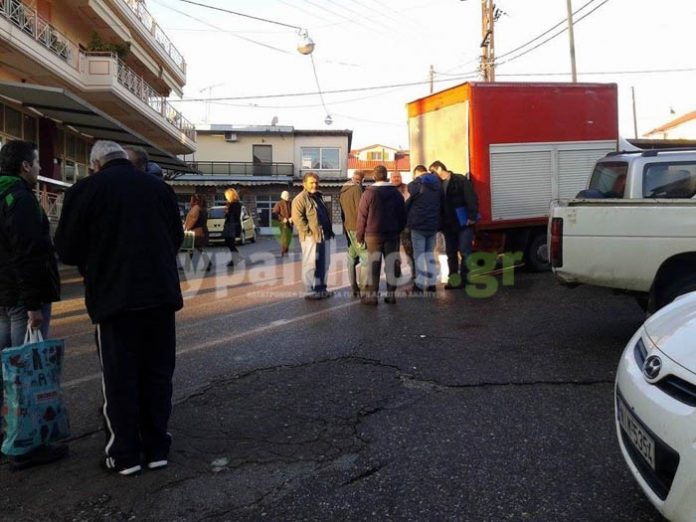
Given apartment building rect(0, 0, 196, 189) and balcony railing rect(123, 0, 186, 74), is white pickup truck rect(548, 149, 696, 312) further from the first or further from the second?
balcony railing rect(123, 0, 186, 74)

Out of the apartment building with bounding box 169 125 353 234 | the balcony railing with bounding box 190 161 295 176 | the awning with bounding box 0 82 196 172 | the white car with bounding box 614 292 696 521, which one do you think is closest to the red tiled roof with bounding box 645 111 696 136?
the apartment building with bounding box 169 125 353 234

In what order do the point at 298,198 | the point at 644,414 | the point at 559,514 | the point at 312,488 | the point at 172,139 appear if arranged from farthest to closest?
the point at 172,139 → the point at 298,198 → the point at 312,488 → the point at 559,514 → the point at 644,414

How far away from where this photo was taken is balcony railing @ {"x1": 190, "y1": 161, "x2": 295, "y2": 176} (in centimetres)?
4056

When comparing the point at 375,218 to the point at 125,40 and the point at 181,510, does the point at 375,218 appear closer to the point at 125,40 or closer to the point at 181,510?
the point at 181,510

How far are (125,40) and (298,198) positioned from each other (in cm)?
1628

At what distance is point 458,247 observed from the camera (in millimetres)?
8945

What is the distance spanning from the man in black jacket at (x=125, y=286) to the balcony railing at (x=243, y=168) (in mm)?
38162

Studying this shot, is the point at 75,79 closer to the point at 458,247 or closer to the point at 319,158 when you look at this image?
the point at 458,247

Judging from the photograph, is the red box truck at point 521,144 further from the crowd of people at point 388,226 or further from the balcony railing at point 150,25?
the balcony railing at point 150,25

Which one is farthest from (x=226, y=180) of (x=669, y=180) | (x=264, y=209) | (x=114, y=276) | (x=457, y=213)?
(x=114, y=276)

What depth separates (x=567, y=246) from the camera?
561 centimetres

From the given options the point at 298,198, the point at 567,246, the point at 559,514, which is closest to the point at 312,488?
the point at 559,514

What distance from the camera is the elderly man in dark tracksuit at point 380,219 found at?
7559 millimetres

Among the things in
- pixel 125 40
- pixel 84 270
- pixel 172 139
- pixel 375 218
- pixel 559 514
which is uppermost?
pixel 125 40
